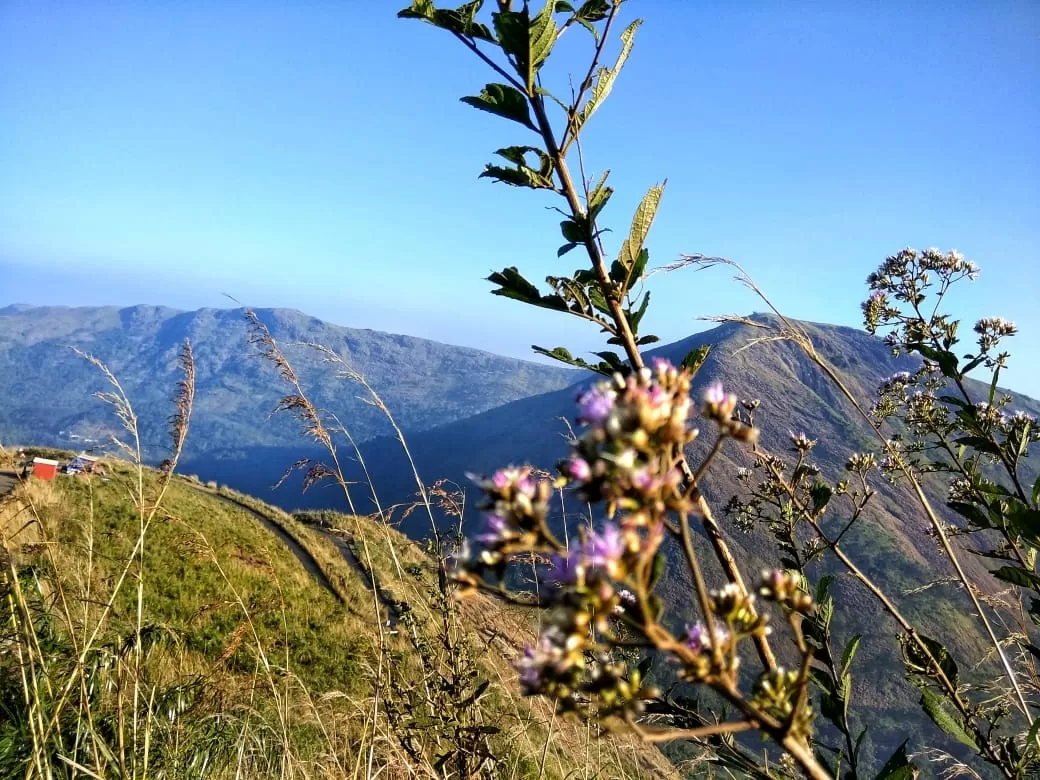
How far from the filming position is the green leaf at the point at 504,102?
171 cm

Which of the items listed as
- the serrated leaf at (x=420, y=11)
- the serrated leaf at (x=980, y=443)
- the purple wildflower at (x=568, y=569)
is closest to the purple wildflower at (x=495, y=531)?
the purple wildflower at (x=568, y=569)

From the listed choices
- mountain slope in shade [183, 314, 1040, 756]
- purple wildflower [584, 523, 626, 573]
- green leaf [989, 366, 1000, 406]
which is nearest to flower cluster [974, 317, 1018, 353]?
green leaf [989, 366, 1000, 406]

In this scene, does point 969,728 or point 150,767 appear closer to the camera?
point 969,728

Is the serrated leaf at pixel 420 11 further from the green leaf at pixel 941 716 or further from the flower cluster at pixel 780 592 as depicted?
the green leaf at pixel 941 716

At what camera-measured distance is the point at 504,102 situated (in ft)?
5.69

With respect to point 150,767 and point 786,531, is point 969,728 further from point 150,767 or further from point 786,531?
point 150,767

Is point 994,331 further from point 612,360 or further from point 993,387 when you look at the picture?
point 612,360

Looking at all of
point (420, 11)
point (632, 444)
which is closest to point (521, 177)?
point (420, 11)

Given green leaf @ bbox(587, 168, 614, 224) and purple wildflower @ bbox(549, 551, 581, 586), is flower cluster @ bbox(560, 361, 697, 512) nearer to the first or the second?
purple wildflower @ bbox(549, 551, 581, 586)

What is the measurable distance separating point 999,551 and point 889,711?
10241cm

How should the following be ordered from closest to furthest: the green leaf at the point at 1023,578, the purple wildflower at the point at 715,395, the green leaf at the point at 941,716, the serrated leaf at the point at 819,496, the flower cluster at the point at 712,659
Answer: the flower cluster at the point at 712,659 < the purple wildflower at the point at 715,395 < the green leaf at the point at 941,716 < the green leaf at the point at 1023,578 < the serrated leaf at the point at 819,496

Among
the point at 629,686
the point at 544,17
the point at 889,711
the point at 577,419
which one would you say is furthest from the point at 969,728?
the point at 889,711

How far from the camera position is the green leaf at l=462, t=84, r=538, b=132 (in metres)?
1.71

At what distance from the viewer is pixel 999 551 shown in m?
3.13
